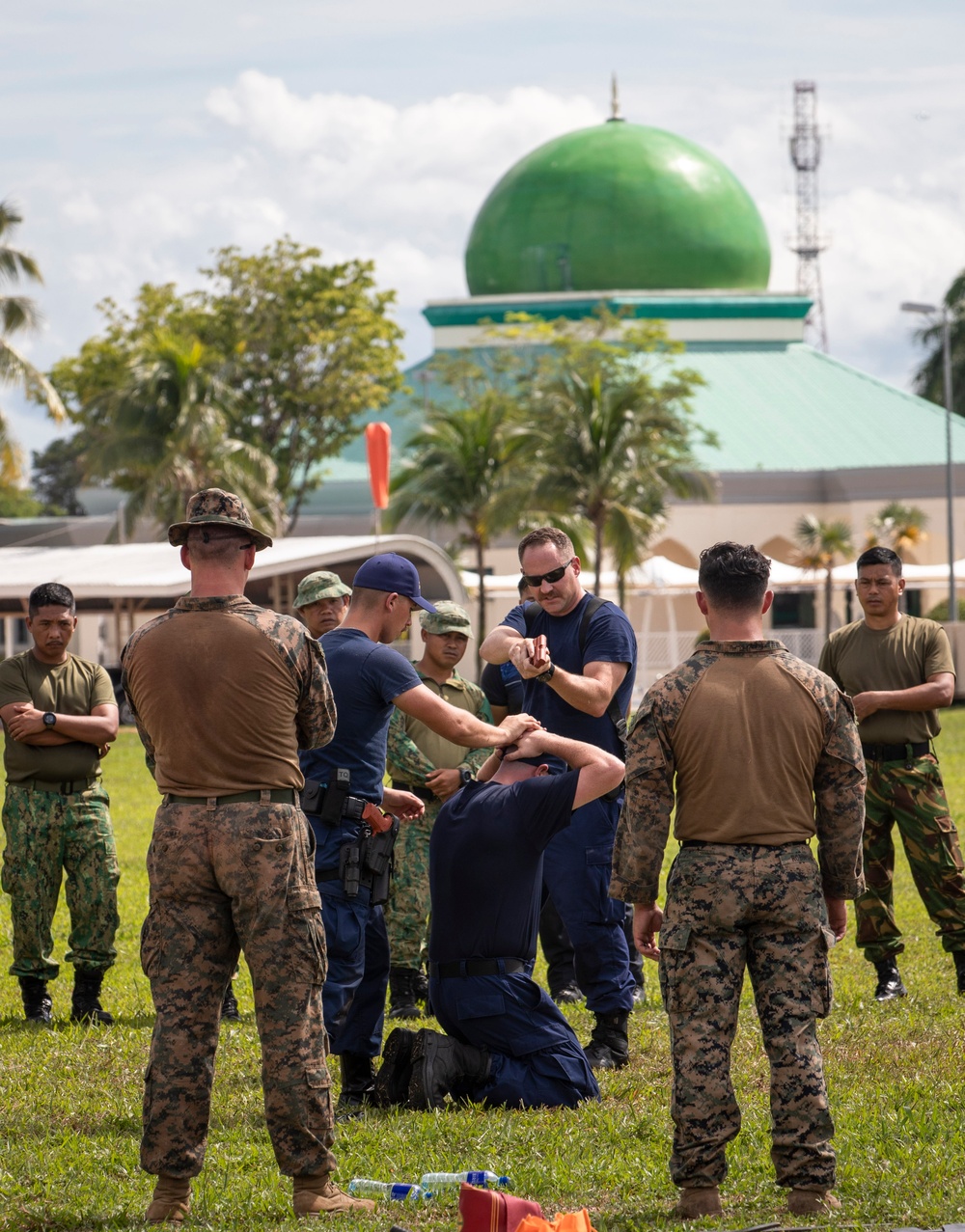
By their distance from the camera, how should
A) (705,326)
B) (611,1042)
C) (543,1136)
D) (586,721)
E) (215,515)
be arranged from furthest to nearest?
(705,326) → (586,721) → (611,1042) → (543,1136) → (215,515)

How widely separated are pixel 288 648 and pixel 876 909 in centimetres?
457

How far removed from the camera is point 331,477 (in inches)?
2116

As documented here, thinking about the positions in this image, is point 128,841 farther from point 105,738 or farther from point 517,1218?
point 517,1218

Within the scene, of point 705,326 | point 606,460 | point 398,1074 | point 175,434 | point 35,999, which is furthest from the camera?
point 705,326

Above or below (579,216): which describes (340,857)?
below

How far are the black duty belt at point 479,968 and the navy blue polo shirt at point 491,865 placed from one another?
0.02 metres

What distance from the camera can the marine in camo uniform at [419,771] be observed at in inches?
347

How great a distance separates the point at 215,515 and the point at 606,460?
31561 mm

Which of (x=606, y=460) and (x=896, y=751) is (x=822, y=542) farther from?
(x=896, y=751)

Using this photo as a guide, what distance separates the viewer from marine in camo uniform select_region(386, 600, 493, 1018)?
28.9ft

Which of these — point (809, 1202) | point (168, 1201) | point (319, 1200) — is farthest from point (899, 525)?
point (168, 1201)

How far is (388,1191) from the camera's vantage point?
550 centimetres

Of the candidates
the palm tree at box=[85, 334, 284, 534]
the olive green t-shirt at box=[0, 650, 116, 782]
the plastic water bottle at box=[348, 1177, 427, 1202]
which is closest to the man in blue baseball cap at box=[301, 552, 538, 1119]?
the plastic water bottle at box=[348, 1177, 427, 1202]

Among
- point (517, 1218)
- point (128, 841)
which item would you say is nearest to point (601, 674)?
point (517, 1218)
